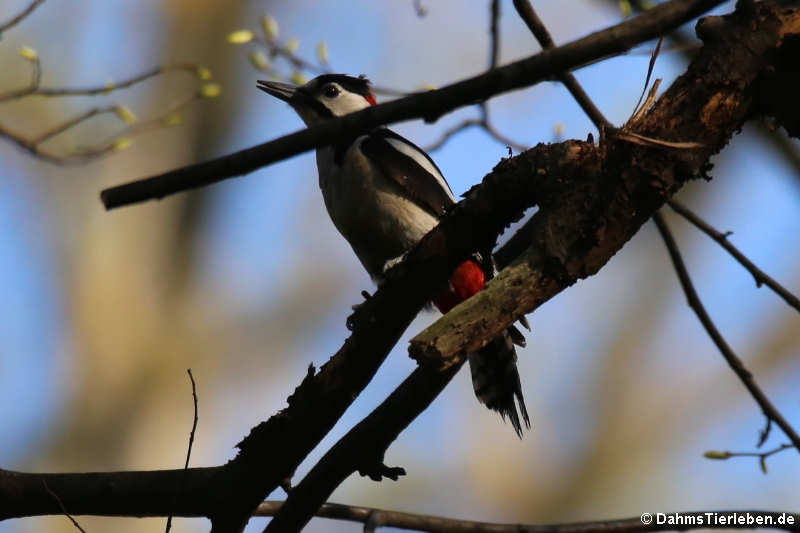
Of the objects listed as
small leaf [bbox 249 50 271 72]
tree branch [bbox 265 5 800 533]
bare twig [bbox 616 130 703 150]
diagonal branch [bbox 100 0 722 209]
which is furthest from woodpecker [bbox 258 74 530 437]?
diagonal branch [bbox 100 0 722 209]

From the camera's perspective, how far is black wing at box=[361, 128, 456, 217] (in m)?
4.66

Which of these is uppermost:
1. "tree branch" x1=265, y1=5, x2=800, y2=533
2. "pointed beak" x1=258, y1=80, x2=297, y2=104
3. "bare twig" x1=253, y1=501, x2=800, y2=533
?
"pointed beak" x1=258, y1=80, x2=297, y2=104

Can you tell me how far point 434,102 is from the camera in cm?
179

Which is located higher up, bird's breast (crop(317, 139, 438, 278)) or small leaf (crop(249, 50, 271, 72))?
small leaf (crop(249, 50, 271, 72))

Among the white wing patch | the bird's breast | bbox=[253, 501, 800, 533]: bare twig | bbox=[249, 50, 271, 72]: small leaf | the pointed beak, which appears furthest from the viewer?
the pointed beak

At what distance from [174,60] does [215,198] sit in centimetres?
159

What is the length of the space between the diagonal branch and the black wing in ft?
8.96

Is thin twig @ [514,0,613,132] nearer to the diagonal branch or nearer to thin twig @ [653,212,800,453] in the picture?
thin twig @ [653,212,800,453]

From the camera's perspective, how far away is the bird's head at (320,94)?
6.02 metres

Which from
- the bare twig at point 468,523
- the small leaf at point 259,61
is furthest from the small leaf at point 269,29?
the bare twig at point 468,523

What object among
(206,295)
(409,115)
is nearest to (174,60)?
(206,295)

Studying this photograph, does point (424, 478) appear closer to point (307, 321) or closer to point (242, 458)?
point (307, 321)

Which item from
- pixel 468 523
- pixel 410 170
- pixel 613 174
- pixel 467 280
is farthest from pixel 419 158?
pixel 613 174

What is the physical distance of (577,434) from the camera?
11375 millimetres
